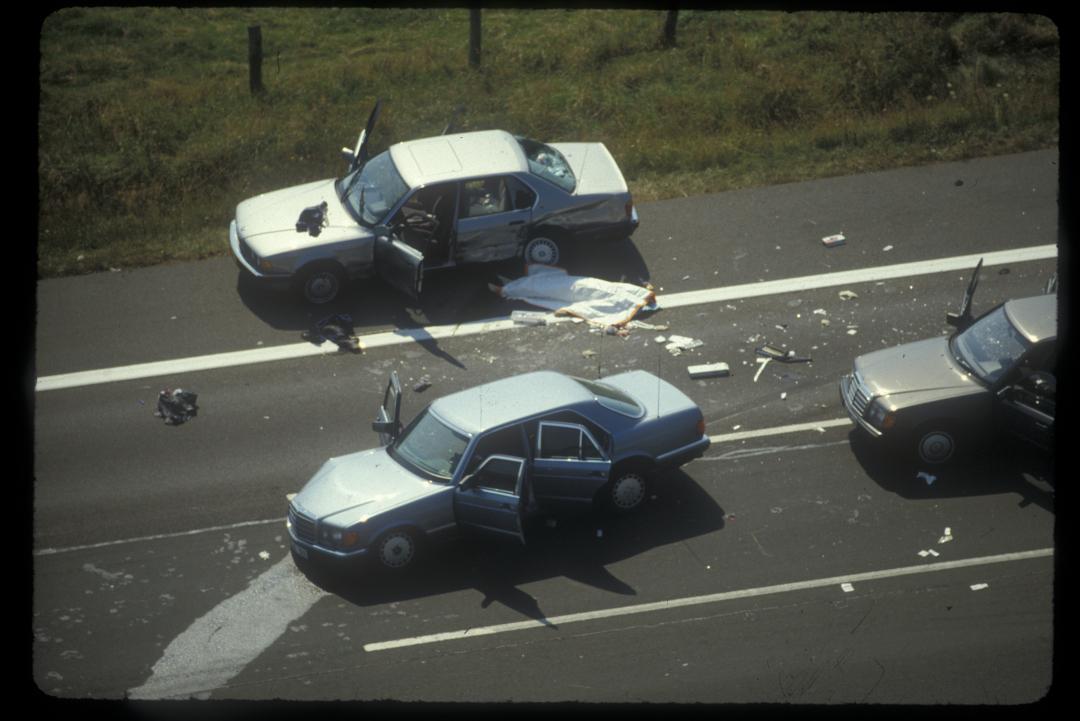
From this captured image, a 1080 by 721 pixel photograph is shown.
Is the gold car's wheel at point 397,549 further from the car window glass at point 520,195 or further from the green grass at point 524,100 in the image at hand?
the green grass at point 524,100

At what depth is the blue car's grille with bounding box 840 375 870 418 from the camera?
11.4m

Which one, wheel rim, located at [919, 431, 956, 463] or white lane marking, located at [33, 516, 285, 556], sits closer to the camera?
white lane marking, located at [33, 516, 285, 556]

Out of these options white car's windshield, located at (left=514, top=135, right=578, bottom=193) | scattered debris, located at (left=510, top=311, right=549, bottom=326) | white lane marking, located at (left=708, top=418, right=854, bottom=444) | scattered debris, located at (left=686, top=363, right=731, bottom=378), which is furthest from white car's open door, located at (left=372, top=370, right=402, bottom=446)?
white car's windshield, located at (left=514, top=135, right=578, bottom=193)

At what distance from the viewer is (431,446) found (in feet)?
34.8

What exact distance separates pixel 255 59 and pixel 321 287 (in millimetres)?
8663

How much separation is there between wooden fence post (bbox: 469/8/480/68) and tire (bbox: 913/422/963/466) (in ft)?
46.3

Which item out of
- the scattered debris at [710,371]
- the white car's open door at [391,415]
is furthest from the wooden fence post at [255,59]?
the white car's open door at [391,415]

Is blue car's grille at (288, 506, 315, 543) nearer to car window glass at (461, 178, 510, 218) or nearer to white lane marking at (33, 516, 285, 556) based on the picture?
white lane marking at (33, 516, 285, 556)

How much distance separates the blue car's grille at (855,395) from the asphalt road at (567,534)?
0.47 meters

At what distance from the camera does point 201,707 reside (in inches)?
348

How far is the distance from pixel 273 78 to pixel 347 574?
49.5 feet

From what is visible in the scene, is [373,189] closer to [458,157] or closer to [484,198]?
[458,157]

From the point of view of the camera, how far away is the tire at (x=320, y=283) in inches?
576

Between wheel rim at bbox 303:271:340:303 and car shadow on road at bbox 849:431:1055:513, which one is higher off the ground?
wheel rim at bbox 303:271:340:303
